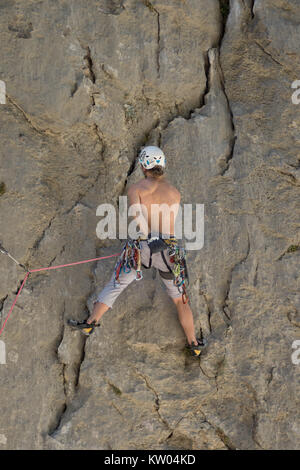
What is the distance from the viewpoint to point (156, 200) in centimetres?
512

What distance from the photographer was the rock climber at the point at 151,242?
514 cm

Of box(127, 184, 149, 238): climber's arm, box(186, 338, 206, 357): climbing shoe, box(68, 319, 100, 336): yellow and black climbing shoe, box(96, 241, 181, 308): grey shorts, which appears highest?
box(127, 184, 149, 238): climber's arm

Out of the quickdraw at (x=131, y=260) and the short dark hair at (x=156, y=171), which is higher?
the short dark hair at (x=156, y=171)

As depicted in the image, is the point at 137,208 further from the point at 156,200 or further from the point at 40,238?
A: the point at 40,238

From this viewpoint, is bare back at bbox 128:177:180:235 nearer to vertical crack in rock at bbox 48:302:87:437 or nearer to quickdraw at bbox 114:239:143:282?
quickdraw at bbox 114:239:143:282

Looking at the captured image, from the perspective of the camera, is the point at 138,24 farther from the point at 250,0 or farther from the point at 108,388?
the point at 108,388

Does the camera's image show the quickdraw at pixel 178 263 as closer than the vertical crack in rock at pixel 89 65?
Yes

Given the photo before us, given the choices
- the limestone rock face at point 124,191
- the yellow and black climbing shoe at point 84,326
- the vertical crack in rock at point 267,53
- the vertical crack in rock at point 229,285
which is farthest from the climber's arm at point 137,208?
the vertical crack in rock at point 267,53

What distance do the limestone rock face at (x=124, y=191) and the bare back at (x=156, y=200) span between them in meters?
0.87

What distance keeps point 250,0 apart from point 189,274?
12.8 feet

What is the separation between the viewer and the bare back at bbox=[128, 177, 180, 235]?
513 centimetres

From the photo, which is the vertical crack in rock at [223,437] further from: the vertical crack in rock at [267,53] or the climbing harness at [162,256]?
the vertical crack in rock at [267,53]

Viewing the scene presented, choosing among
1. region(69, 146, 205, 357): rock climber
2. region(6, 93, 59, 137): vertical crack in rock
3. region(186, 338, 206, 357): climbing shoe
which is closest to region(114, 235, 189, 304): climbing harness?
region(69, 146, 205, 357): rock climber

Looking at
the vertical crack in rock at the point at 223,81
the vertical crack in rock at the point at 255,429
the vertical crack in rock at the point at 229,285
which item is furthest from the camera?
the vertical crack in rock at the point at 223,81
